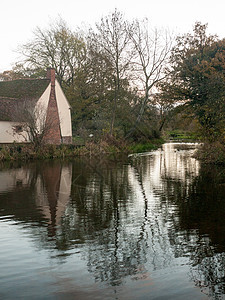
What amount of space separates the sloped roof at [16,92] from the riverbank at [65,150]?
23.1 ft

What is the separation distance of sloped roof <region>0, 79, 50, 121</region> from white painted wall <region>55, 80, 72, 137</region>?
180 centimetres

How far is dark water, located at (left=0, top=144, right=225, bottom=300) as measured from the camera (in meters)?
5.06

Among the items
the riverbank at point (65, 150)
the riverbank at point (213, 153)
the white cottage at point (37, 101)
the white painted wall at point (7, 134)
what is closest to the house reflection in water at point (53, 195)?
the riverbank at point (213, 153)

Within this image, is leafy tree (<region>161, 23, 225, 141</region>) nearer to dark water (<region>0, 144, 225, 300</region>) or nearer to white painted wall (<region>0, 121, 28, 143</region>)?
dark water (<region>0, 144, 225, 300</region>)

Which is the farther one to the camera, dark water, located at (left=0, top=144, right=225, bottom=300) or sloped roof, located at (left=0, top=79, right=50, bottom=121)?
sloped roof, located at (left=0, top=79, right=50, bottom=121)

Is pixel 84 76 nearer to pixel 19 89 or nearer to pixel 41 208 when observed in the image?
pixel 19 89

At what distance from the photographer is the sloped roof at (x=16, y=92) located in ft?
118

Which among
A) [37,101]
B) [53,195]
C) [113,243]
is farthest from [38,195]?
[37,101]

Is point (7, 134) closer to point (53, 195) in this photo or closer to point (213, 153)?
point (213, 153)

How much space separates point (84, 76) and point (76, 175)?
93.4 feet

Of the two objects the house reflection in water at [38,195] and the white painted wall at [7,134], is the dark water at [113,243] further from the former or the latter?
the white painted wall at [7,134]

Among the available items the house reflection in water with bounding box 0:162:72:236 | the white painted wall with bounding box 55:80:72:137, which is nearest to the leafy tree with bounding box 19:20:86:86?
the white painted wall with bounding box 55:80:72:137

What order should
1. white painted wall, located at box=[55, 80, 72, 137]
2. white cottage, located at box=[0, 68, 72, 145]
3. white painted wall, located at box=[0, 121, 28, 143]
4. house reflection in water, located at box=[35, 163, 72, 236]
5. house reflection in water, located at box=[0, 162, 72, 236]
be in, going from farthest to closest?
white painted wall, located at box=[55, 80, 72, 137] → white cottage, located at box=[0, 68, 72, 145] → white painted wall, located at box=[0, 121, 28, 143] → house reflection in water, located at box=[0, 162, 72, 236] → house reflection in water, located at box=[35, 163, 72, 236]

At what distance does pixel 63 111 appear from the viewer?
41125 mm
